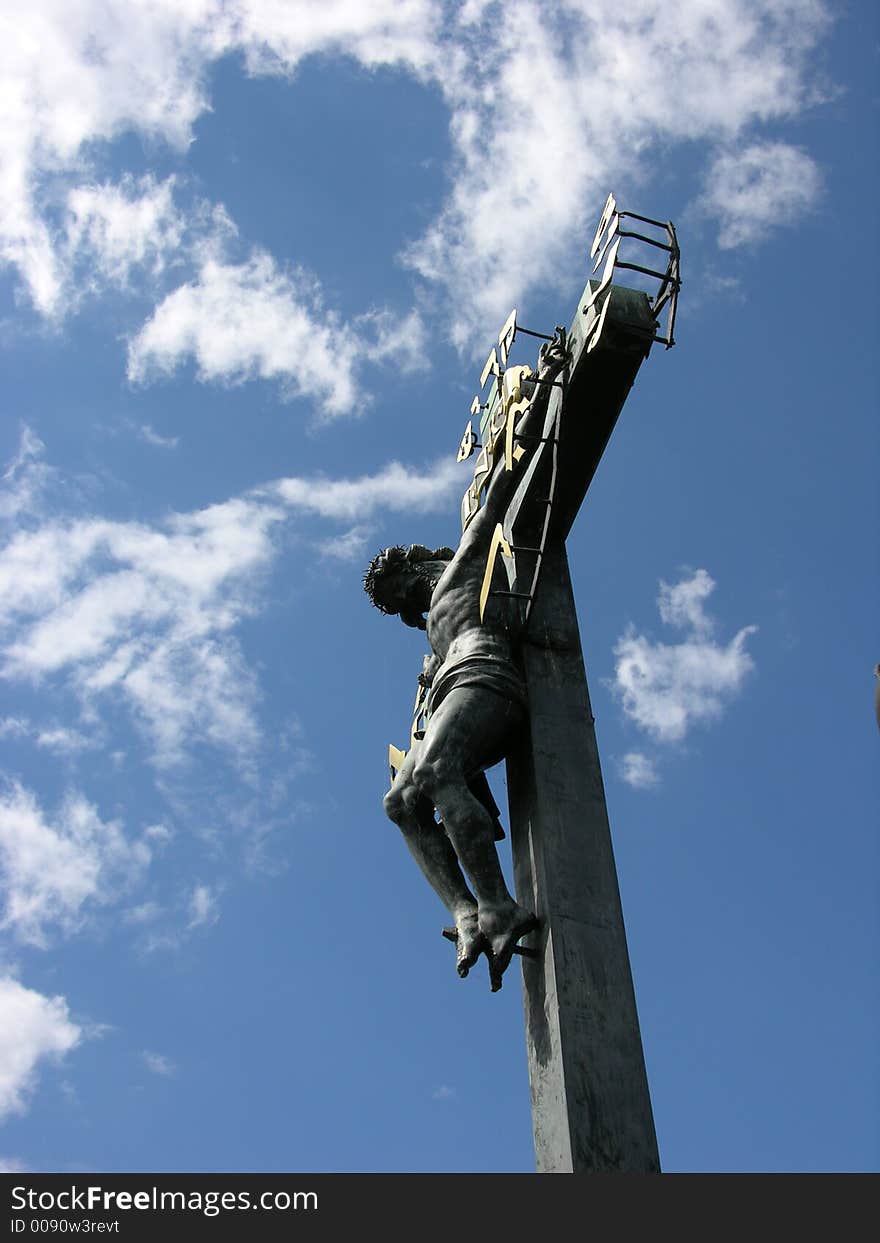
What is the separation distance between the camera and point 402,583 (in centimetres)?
784

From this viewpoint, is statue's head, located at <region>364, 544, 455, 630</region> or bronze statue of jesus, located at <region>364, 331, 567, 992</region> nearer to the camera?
bronze statue of jesus, located at <region>364, 331, 567, 992</region>

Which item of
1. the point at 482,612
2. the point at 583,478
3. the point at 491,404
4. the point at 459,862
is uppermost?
the point at 491,404

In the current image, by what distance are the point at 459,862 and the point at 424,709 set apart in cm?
152

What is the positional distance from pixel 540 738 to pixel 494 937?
1.10 m

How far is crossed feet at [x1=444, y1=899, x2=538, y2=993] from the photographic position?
215 inches

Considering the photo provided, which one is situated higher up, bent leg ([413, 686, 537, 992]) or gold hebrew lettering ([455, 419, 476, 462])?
gold hebrew lettering ([455, 419, 476, 462])

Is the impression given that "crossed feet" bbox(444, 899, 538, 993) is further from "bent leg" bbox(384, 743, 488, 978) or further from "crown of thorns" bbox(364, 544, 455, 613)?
"crown of thorns" bbox(364, 544, 455, 613)

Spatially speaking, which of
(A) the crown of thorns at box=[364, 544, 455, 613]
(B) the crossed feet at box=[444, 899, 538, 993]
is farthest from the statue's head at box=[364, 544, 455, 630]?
(B) the crossed feet at box=[444, 899, 538, 993]

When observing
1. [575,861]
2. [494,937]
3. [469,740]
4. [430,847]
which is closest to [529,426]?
[469,740]

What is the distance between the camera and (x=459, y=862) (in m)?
6.07

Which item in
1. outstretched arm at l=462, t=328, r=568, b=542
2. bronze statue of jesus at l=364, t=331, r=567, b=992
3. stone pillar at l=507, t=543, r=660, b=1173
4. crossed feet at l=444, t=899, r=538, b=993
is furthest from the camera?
outstretched arm at l=462, t=328, r=568, b=542

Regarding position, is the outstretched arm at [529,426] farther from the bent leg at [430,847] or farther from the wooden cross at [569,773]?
the bent leg at [430,847]
